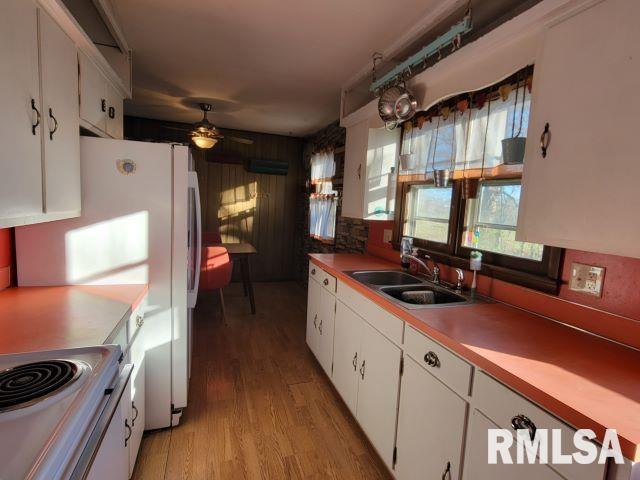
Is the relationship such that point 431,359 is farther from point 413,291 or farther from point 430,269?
point 430,269

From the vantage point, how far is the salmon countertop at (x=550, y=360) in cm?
79

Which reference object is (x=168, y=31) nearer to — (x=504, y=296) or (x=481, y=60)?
(x=481, y=60)

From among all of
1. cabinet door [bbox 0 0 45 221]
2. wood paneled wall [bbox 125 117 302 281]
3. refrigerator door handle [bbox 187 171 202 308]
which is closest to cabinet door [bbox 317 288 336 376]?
refrigerator door handle [bbox 187 171 202 308]

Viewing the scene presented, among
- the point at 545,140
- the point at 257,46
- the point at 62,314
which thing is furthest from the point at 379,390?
the point at 257,46

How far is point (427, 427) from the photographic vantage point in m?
1.31

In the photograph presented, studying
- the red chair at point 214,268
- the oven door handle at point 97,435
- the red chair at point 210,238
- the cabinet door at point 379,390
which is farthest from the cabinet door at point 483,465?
the red chair at point 210,238

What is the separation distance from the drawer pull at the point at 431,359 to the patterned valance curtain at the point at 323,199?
2.81 meters

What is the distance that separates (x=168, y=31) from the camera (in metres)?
2.17

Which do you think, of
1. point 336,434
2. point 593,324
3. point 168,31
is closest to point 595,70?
point 593,324

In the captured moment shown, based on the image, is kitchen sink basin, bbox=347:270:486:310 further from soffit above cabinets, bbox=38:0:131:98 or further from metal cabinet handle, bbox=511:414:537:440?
soffit above cabinets, bbox=38:0:131:98

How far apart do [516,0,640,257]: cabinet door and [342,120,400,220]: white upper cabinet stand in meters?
1.35

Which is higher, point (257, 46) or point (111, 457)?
point (257, 46)

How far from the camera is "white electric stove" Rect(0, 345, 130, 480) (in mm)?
638

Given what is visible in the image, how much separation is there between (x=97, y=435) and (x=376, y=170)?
2.23m
